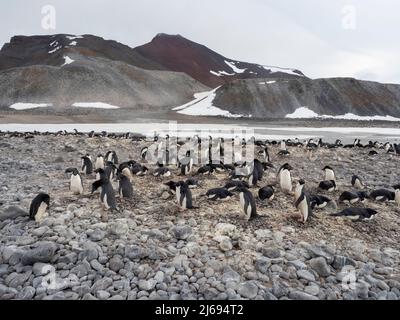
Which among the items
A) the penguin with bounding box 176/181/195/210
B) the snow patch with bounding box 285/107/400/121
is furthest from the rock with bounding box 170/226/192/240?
the snow patch with bounding box 285/107/400/121

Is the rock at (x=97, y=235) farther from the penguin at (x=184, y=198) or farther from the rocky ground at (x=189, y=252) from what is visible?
the penguin at (x=184, y=198)

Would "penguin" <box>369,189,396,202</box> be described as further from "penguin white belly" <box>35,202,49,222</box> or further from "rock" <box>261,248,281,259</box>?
"penguin white belly" <box>35,202,49,222</box>

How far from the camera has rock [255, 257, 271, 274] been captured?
586cm

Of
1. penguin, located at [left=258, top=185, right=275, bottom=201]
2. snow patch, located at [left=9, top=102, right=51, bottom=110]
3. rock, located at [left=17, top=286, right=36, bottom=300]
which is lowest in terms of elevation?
rock, located at [left=17, top=286, right=36, bottom=300]

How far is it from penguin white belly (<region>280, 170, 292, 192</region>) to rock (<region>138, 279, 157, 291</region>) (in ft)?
19.4

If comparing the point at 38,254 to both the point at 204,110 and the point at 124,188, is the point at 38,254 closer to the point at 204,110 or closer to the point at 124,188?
the point at 124,188

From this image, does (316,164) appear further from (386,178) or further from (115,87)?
(115,87)

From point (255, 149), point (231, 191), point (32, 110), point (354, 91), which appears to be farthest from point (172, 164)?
point (354, 91)

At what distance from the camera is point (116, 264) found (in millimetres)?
5797

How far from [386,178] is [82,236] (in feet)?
41.5

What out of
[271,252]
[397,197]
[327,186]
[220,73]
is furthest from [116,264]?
[220,73]

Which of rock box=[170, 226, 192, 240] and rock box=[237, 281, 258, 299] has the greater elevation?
rock box=[170, 226, 192, 240]
